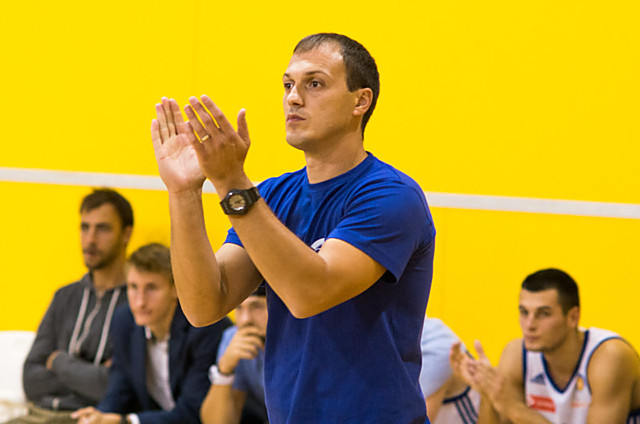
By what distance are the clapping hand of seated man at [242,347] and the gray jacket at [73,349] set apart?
80cm

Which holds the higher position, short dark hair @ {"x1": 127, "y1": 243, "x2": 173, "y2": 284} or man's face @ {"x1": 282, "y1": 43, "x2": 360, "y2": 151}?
man's face @ {"x1": 282, "y1": 43, "x2": 360, "y2": 151}

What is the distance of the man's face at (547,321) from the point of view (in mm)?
3812

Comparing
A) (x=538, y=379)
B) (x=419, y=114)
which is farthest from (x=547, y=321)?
(x=419, y=114)

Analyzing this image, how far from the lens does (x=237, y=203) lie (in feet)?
5.67

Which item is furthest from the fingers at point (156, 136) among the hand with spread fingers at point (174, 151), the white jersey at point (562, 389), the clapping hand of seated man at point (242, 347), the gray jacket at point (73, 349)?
the gray jacket at point (73, 349)

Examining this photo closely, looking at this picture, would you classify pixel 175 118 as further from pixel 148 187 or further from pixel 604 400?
pixel 148 187

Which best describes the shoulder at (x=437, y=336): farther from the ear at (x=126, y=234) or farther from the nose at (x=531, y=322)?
the ear at (x=126, y=234)

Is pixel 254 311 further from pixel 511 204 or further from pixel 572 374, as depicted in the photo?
pixel 572 374

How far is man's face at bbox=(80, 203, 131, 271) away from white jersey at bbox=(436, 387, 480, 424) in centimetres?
188

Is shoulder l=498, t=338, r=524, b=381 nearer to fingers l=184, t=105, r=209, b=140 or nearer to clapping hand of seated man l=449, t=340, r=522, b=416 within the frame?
clapping hand of seated man l=449, t=340, r=522, b=416

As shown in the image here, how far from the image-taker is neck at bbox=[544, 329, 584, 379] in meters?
3.81

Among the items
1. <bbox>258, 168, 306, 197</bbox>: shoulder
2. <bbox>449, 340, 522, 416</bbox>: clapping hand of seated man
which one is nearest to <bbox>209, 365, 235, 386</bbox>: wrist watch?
<bbox>449, 340, 522, 416</bbox>: clapping hand of seated man

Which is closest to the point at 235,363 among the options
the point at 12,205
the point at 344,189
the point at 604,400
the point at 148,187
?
the point at 148,187

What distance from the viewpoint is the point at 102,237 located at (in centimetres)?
473
